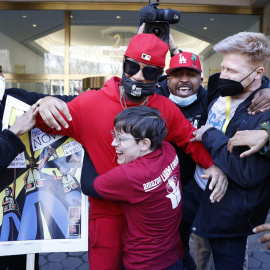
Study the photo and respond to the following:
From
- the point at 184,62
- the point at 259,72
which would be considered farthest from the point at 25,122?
the point at 259,72

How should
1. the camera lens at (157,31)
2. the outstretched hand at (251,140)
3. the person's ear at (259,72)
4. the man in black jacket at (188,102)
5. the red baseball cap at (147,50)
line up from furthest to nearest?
the man in black jacket at (188,102), the camera lens at (157,31), the person's ear at (259,72), the red baseball cap at (147,50), the outstretched hand at (251,140)

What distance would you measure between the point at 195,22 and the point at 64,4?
3190mm

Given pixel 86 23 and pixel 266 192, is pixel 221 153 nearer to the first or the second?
pixel 266 192

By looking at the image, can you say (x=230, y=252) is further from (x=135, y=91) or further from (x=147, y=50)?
(x=147, y=50)

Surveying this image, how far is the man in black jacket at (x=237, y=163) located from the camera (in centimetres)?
165

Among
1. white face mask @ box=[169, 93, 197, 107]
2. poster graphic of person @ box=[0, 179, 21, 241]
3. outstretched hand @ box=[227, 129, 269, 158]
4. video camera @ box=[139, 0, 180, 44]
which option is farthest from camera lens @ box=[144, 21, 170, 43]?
poster graphic of person @ box=[0, 179, 21, 241]

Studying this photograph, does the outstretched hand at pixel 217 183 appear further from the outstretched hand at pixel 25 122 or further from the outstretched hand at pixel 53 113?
the outstretched hand at pixel 25 122

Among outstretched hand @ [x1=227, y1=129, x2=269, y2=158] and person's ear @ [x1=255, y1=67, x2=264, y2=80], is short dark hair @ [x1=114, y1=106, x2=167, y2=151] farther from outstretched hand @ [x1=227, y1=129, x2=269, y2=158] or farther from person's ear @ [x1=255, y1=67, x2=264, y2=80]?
person's ear @ [x1=255, y1=67, x2=264, y2=80]

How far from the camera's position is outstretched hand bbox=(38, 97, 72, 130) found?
5.27 feet

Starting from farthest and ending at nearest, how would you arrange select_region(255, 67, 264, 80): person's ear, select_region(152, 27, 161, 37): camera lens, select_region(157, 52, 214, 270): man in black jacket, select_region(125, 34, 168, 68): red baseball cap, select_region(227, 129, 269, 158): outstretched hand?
1. select_region(157, 52, 214, 270): man in black jacket
2. select_region(152, 27, 161, 37): camera lens
3. select_region(255, 67, 264, 80): person's ear
4. select_region(125, 34, 168, 68): red baseball cap
5. select_region(227, 129, 269, 158): outstretched hand

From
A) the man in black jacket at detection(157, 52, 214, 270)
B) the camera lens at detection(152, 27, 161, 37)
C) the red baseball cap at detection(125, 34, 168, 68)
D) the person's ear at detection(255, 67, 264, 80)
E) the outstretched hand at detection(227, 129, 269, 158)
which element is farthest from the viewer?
the man in black jacket at detection(157, 52, 214, 270)

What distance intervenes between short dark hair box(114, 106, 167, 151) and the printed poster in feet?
1.46

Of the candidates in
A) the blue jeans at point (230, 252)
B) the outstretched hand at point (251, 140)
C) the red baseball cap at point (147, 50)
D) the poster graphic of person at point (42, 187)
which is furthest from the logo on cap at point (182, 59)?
the blue jeans at point (230, 252)

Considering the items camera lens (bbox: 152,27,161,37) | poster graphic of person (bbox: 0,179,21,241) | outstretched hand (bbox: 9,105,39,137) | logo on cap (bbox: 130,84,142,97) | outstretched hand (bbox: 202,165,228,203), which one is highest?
camera lens (bbox: 152,27,161,37)
